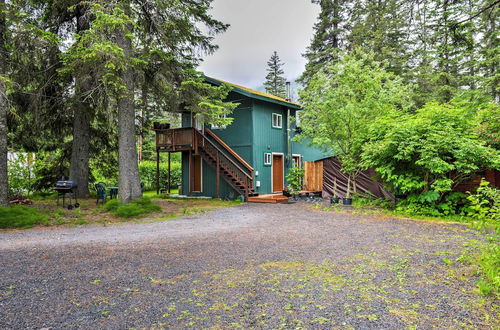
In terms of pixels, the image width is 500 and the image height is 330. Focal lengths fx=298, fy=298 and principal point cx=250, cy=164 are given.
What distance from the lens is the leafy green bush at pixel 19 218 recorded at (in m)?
7.55

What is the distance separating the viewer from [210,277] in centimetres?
382

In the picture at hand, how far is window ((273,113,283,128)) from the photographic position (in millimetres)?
15566

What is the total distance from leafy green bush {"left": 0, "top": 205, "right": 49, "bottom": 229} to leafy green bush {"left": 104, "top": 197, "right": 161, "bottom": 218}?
1811mm

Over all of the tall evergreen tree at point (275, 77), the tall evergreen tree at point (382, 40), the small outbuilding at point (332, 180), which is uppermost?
the tall evergreen tree at point (275, 77)

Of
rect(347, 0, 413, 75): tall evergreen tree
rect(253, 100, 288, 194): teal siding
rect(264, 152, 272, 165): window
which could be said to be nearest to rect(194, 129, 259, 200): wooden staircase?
rect(253, 100, 288, 194): teal siding

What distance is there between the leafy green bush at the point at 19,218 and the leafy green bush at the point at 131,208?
181cm

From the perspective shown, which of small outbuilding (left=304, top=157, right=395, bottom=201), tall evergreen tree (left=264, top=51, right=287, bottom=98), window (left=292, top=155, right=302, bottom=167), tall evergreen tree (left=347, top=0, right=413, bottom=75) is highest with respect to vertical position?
tall evergreen tree (left=264, top=51, right=287, bottom=98)

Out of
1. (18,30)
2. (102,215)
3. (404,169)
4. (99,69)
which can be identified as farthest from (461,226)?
(18,30)

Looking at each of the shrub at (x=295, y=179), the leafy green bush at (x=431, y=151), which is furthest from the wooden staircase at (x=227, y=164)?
the leafy green bush at (x=431, y=151)

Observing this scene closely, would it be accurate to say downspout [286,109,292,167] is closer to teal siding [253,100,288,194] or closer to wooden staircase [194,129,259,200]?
teal siding [253,100,288,194]

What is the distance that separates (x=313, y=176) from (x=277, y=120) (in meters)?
3.50

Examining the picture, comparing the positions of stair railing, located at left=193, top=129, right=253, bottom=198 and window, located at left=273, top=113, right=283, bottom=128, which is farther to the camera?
window, located at left=273, top=113, right=283, bottom=128

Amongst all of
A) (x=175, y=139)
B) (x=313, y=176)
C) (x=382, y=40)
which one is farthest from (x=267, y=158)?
(x=382, y=40)

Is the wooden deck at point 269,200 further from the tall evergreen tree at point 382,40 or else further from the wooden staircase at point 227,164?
the tall evergreen tree at point 382,40
